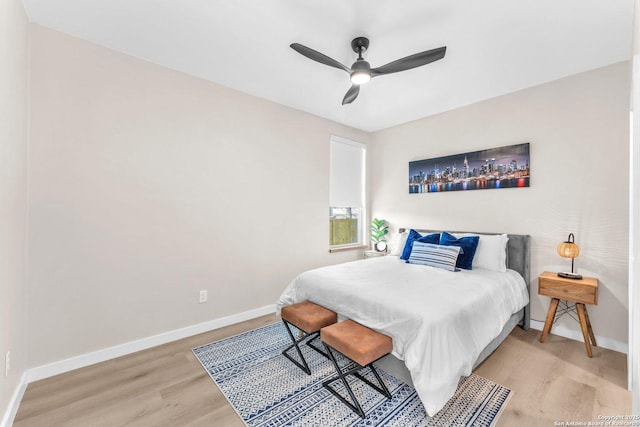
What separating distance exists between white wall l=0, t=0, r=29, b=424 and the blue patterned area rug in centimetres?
121

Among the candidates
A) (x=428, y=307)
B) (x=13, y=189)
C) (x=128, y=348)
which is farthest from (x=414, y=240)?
(x=13, y=189)

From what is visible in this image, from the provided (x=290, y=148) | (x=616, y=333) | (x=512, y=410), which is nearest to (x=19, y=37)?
(x=290, y=148)

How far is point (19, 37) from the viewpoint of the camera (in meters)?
1.84

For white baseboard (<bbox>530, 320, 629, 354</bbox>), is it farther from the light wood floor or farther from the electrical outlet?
the electrical outlet

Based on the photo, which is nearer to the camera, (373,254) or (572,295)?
(572,295)

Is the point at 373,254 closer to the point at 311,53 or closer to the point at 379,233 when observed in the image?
the point at 379,233

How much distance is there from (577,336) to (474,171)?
2.05 metres

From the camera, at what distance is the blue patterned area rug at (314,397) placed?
1.74 m

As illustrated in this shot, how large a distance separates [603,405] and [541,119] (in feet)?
8.76

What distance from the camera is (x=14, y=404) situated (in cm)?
179

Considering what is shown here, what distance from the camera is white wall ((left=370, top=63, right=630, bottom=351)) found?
8.51 feet

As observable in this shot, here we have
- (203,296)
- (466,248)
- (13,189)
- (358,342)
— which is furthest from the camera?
(466,248)

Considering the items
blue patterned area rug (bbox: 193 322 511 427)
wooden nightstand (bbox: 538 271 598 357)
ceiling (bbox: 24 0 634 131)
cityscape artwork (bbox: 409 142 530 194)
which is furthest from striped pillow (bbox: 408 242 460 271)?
ceiling (bbox: 24 0 634 131)

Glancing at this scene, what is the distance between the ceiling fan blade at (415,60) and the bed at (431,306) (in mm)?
1811
